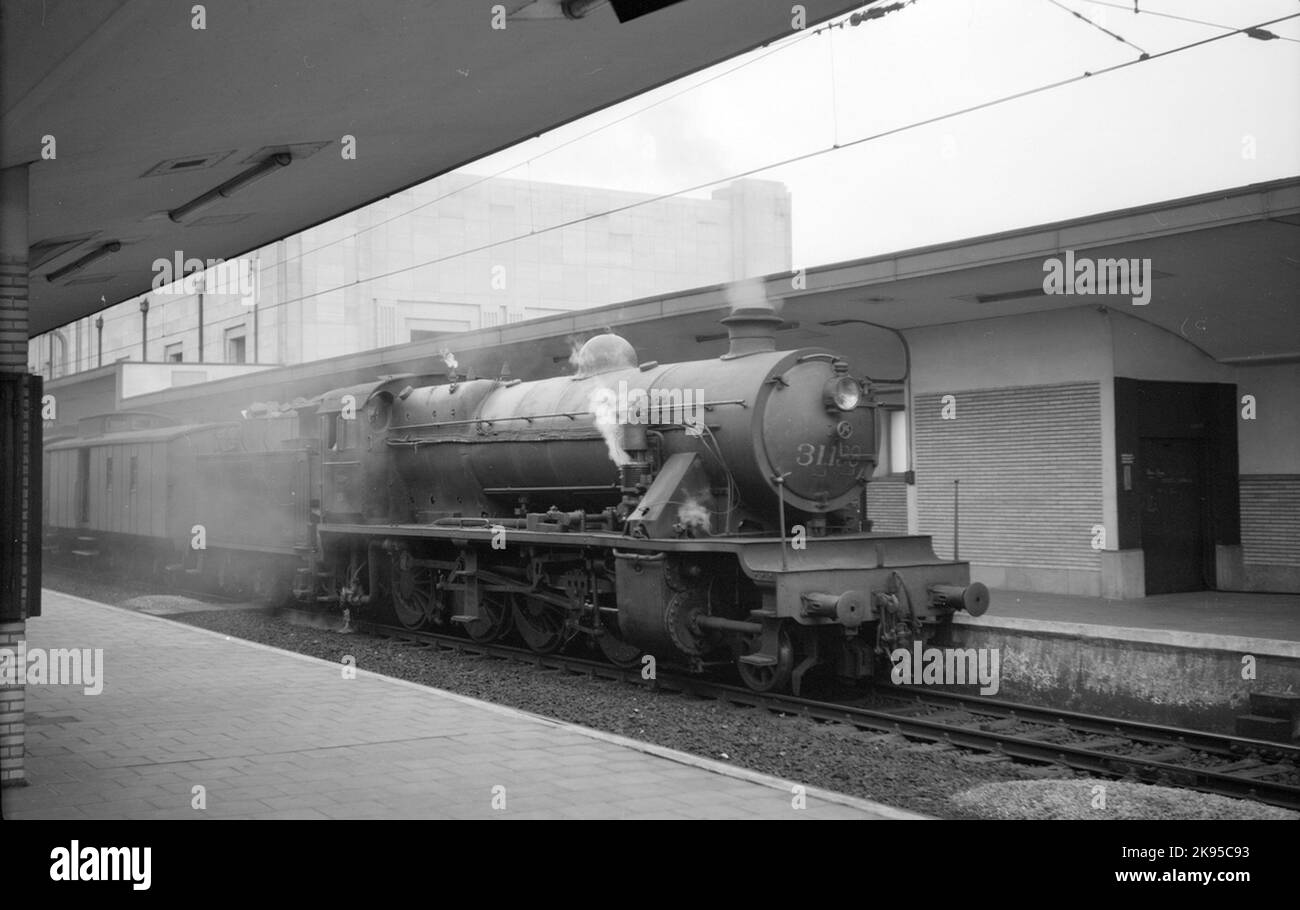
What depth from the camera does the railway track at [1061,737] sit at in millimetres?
7297

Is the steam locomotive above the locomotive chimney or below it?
below

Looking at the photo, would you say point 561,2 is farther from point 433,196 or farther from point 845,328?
point 433,196

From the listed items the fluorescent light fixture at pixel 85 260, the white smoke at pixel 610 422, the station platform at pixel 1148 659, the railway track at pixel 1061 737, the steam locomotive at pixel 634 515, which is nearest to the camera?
the railway track at pixel 1061 737

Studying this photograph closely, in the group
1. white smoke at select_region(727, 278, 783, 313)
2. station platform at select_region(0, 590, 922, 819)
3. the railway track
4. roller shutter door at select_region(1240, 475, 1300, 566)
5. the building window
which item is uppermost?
the building window

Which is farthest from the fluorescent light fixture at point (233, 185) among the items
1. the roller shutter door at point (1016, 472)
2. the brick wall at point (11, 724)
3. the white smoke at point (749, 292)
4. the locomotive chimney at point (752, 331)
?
the roller shutter door at point (1016, 472)

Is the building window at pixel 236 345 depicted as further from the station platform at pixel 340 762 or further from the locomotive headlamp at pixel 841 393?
the locomotive headlamp at pixel 841 393

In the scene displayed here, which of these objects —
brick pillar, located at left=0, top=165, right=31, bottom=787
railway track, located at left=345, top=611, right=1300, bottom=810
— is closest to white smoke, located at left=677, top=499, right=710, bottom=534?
railway track, located at left=345, top=611, right=1300, bottom=810

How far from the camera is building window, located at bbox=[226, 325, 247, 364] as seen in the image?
41.0m

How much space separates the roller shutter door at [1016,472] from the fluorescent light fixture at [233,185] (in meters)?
10.5

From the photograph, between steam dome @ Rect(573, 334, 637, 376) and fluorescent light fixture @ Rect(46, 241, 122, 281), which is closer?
fluorescent light fixture @ Rect(46, 241, 122, 281)

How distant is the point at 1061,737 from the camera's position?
8484 mm

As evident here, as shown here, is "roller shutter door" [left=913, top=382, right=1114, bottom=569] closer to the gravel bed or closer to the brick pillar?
the gravel bed

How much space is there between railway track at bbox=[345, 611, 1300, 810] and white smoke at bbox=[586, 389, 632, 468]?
6.81 feet
